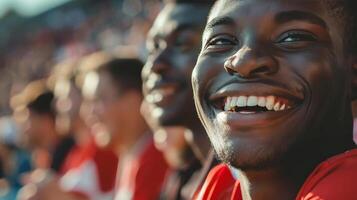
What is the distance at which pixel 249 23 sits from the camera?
5.53 feet

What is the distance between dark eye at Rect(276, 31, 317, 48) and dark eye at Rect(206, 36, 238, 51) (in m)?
0.13

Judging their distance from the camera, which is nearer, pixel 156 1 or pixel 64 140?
pixel 64 140

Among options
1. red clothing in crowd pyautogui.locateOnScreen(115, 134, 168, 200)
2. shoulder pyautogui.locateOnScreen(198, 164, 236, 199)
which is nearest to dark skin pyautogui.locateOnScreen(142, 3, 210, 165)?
red clothing in crowd pyautogui.locateOnScreen(115, 134, 168, 200)

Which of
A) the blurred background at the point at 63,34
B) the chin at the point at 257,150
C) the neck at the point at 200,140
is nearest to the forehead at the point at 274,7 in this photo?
the chin at the point at 257,150

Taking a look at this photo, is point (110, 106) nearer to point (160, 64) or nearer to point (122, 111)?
point (122, 111)

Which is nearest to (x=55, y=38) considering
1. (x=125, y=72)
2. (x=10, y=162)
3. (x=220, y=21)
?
(x=10, y=162)

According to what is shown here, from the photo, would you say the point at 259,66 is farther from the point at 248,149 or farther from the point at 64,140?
the point at 64,140

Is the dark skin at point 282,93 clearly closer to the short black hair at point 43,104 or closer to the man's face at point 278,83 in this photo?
the man's face at point 278,83

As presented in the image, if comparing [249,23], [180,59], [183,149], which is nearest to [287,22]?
[249,23]

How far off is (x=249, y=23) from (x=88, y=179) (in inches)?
113

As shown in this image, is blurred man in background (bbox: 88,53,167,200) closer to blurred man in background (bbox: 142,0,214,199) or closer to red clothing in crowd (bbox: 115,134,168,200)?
red clothing in crowd (bbox: 115,134,168,200)

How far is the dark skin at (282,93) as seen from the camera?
1.61 meters

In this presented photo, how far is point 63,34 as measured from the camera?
61.7ft

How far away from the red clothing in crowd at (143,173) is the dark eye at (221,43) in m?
1.88
